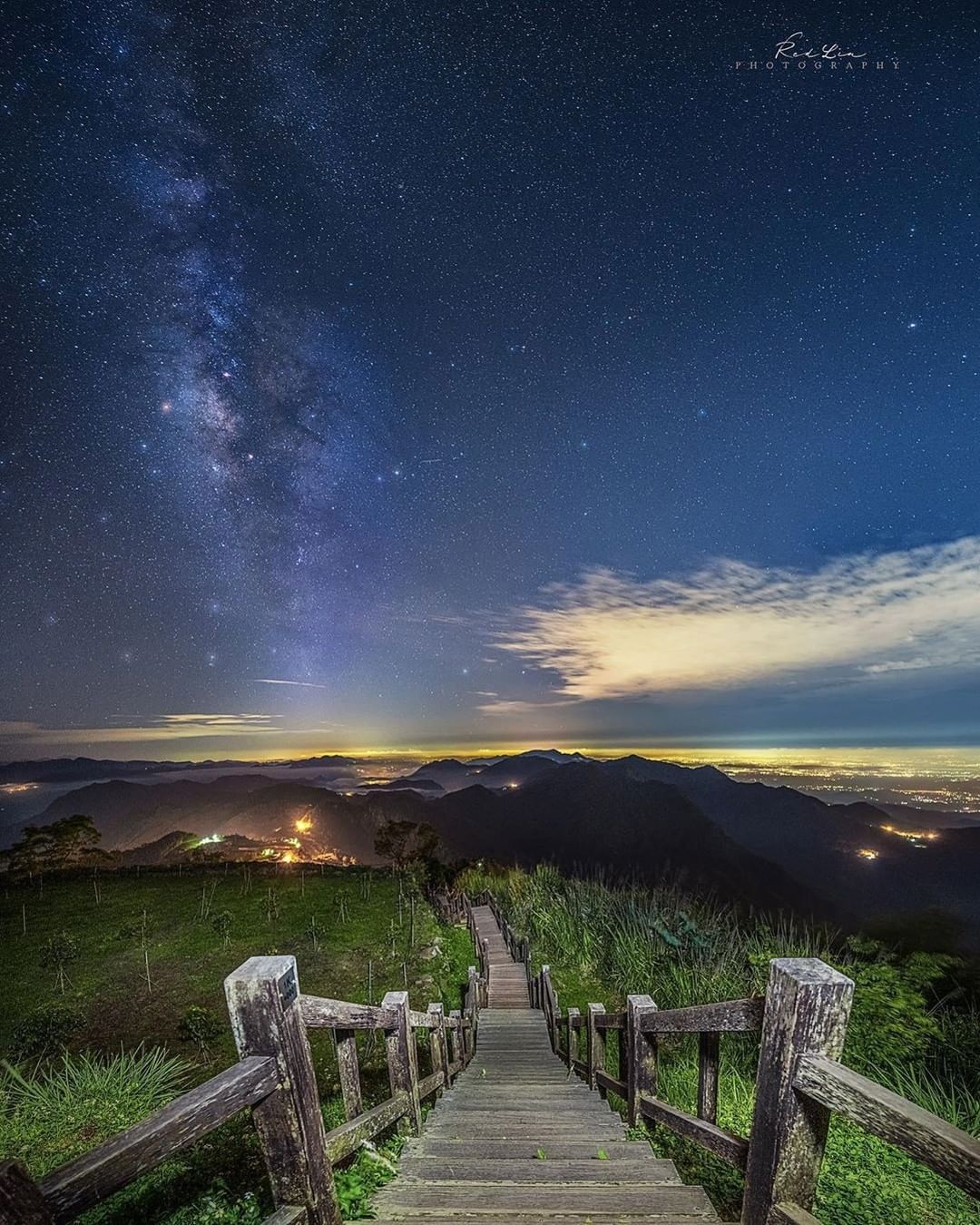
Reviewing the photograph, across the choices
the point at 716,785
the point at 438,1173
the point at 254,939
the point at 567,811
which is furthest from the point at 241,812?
the point at 438,1173

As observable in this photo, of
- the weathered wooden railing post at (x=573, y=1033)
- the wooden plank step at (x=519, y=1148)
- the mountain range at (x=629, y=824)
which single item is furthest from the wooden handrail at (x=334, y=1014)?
the mountain range at (x=629, y=824)

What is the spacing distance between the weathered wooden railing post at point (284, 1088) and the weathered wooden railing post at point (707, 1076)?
2221mm

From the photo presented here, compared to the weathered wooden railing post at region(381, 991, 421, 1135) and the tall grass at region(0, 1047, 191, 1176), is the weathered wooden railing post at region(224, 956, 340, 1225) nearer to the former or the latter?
the weathered wooden railing post at region(381, 991, 421, 1135)

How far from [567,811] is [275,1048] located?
492 ft

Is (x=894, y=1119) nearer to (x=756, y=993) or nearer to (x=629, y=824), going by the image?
(x=756, y=993)

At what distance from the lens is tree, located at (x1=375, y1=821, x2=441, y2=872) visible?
92.2 feet

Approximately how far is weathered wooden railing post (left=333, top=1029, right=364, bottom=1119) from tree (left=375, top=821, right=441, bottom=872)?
25.6m

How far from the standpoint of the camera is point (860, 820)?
126 metres

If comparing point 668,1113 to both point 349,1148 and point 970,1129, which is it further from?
point 970,1129

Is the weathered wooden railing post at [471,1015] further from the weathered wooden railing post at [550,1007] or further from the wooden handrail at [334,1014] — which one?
the wooden handrail at [334,1014]

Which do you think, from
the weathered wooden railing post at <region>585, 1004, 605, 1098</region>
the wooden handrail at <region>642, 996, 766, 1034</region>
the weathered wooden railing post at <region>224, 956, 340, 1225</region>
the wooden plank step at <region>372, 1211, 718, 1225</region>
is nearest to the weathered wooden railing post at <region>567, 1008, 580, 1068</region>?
the weathered wooden railing post at <region>585, 1004, 605, 1098</region>

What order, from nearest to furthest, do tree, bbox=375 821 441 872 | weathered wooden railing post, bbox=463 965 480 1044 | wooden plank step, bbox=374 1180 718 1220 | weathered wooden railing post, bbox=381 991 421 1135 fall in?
wooden plank step, bbox=374 1180 718 1220 < weathered wooden railing post, bbox=381 991 421 1135 < weathered wooden railing post, bbox=463 965 480 1044 < tree, bbox=375 821 441 872

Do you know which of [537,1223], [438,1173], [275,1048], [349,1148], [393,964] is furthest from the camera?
[393,964]

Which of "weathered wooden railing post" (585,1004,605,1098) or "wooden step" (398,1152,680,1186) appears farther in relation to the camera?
"weathered wooden railing post" (585,1004,605,1098)
